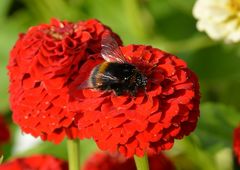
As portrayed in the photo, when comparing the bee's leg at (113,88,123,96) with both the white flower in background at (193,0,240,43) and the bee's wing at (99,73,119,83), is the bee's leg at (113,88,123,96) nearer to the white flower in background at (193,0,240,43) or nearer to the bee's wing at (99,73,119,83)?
the bee's wing at (99,73,119,83)

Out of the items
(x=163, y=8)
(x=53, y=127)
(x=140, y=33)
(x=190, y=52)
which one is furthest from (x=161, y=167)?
(x=163, y=8)

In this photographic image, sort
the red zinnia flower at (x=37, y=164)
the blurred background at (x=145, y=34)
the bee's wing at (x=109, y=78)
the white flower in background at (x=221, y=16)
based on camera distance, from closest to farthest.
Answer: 1. the bee's wing at (x=109, y=78)
2. the red zinnia flower at (x=37, y=164)
3. the white flower in background at (x=221, y=16)
4. the blurred background at (x=145, y=34)

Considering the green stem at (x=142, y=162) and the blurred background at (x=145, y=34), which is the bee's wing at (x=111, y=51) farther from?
the blurred background at (x=145, y=34)

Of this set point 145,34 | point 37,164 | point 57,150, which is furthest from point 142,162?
point 145,34

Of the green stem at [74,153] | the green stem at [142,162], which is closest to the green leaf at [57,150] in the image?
the green stem at [74,153]

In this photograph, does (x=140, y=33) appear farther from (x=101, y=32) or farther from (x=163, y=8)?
(x=101, y=32)

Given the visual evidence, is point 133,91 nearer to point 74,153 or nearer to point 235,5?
point 74,153

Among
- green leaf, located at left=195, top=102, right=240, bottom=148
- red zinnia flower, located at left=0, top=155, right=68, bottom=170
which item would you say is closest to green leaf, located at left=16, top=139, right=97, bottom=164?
green leaf, located at left=195, top=102, right=240, bottom=148

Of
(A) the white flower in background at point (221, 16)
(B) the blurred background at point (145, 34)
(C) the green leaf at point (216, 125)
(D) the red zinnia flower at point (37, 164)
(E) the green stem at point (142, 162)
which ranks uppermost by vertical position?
(B) the blurred background at point (145, 34)
